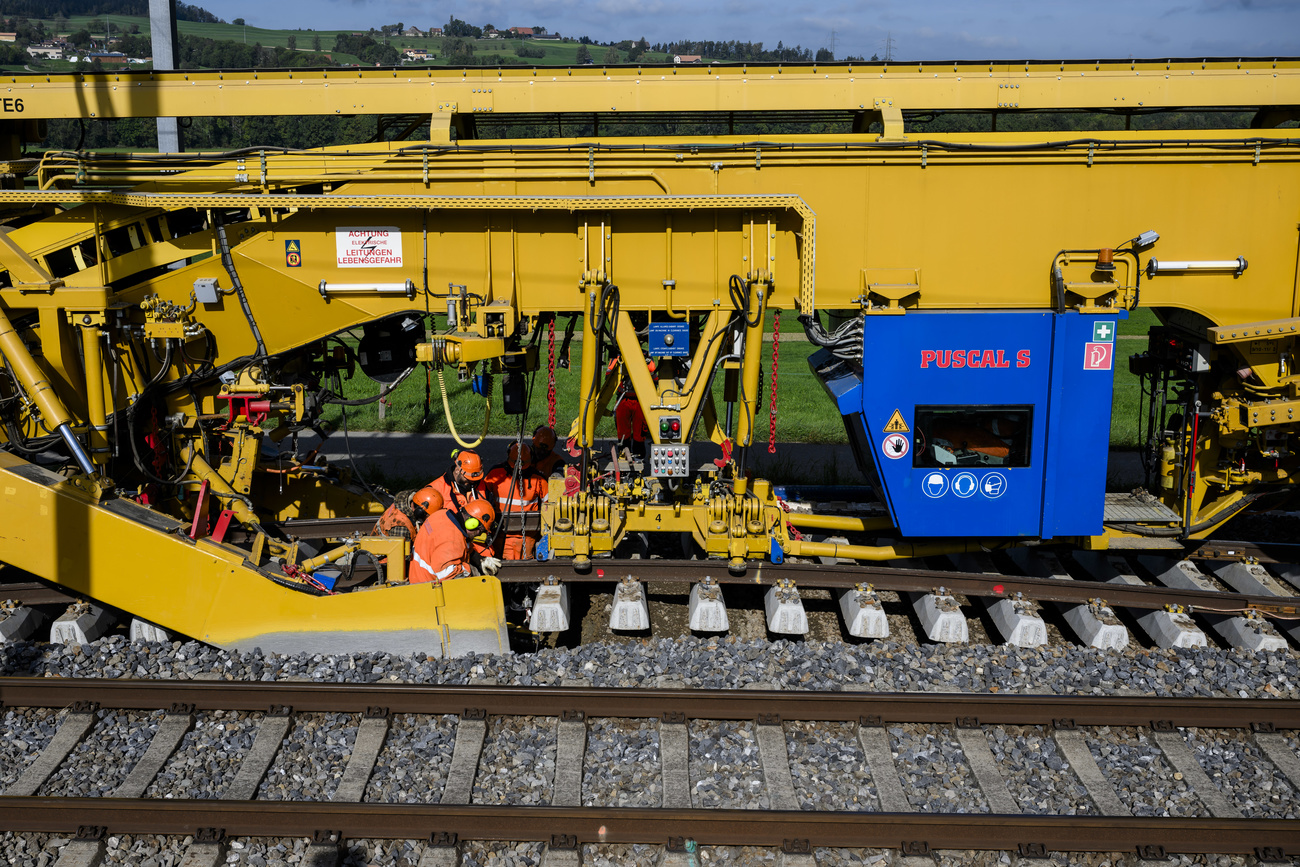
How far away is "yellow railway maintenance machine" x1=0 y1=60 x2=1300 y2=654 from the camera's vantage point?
7707 mm

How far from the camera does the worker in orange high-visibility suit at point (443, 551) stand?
7.48 m

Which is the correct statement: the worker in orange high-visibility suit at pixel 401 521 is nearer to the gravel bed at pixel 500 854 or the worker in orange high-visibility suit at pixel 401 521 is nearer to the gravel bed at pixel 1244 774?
the gravel bed at pixel 500 854

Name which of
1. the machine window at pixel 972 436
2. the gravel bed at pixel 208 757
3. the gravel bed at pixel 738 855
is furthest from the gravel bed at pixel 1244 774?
the gravel bed at pixel 208 757

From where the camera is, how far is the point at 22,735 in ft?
20.7

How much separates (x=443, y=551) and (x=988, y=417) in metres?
4.35

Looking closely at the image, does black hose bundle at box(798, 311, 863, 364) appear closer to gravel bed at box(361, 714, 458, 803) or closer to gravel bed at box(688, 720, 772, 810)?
gravel bed at box(688, 720, 772, 810)

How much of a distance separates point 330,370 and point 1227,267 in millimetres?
7619

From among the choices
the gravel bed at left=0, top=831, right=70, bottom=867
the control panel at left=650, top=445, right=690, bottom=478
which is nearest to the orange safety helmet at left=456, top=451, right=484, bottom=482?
the control panel at left=650, top=445, right=690, bottom=478

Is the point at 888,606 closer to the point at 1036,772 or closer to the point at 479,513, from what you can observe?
the point at 1036,772

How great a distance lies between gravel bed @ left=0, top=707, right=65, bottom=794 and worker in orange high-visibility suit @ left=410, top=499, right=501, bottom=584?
2454 mm

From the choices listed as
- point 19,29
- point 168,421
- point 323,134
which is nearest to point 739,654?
point 168,421

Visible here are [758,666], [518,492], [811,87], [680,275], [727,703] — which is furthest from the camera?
[518,492]

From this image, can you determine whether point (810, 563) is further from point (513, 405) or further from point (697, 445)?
point (697, 445)

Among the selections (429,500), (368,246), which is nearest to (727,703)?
(429,500)
